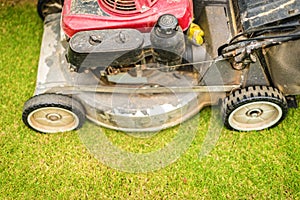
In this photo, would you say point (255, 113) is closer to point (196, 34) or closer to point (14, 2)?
point (196, 34)

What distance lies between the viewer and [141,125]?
2.59 meters

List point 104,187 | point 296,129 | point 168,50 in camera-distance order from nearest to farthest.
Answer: point 168,50 < point 104,187 < point 296,129

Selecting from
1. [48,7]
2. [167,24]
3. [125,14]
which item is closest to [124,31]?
[125,14]

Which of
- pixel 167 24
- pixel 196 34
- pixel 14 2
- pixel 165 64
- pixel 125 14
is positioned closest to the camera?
pixel 167 24

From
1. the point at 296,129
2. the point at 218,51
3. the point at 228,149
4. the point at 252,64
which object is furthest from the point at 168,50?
the point at 296,129

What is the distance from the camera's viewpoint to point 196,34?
250 cm

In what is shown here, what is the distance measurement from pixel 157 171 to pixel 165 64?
0.59 m

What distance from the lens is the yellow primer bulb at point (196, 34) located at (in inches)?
98.2

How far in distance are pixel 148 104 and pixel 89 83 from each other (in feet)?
1.07

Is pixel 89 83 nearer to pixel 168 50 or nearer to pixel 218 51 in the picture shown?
pixel 168 50

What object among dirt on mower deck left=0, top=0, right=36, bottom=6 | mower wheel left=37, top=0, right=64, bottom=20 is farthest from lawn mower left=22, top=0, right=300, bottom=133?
dirt on mower deck left=0, top=0, right=36, bottom=6

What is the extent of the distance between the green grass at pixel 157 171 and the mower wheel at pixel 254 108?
0.07 meters

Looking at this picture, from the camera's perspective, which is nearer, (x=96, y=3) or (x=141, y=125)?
Answer: (x=96, y=3)

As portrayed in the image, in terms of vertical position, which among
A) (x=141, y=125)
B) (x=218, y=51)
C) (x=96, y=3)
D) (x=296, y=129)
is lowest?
(x=296, y=129)
